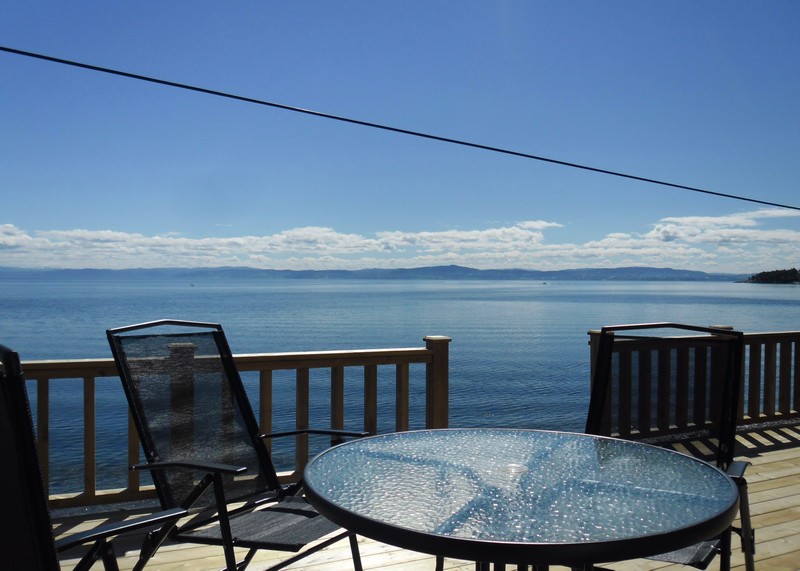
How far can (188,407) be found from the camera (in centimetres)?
252

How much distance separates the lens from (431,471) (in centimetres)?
176

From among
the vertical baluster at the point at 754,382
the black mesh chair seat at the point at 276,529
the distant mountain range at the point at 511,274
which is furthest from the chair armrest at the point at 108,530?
the distant mountain range at the point at 511,274

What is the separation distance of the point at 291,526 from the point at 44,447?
1757 millimetres

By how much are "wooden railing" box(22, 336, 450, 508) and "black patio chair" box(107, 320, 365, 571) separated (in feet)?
2.13

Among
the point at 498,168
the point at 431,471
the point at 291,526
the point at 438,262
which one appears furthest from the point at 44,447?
the point at 438,262

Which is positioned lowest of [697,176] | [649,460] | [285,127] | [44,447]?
[44,447]

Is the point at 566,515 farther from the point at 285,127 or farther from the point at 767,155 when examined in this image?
the point at 285,127

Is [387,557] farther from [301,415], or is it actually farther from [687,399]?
[687,399]

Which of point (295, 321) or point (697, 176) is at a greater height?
point (697, 176)

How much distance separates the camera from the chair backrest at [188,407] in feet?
7.71

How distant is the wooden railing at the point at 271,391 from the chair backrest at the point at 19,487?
6.86ft

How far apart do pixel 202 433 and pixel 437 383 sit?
1701 mm

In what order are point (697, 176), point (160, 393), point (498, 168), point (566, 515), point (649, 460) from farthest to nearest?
1. point (498, 168)
2. point (697, 176)
3. point (160, 393)
4. point (649, 460)
5. point (566, 515)

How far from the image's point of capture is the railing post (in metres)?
3.86
